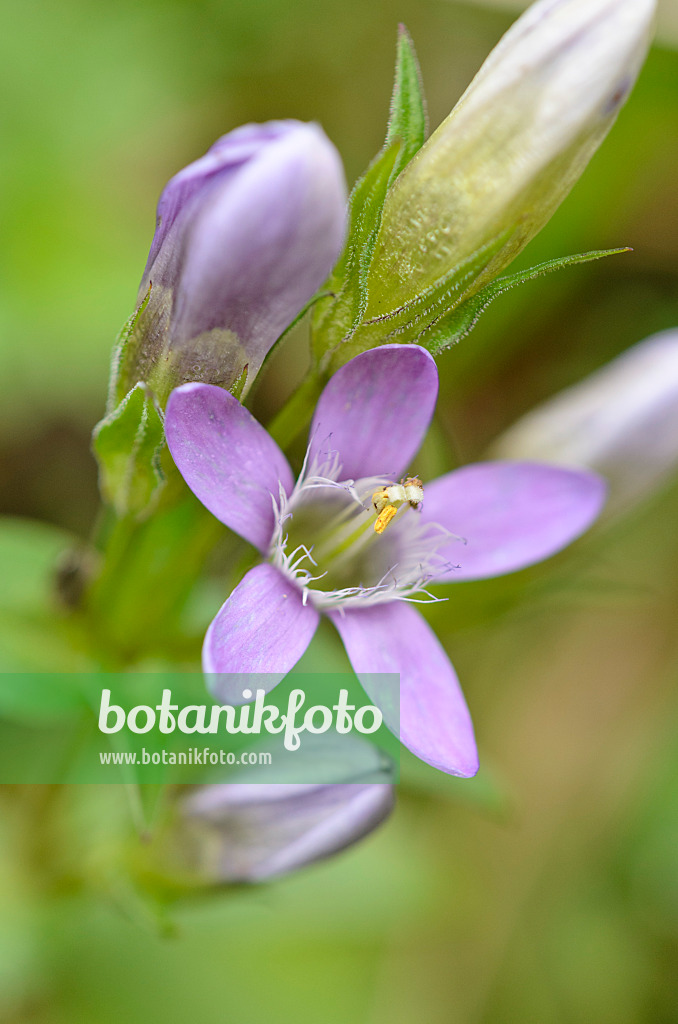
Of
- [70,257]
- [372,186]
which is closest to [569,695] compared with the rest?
[70,257]

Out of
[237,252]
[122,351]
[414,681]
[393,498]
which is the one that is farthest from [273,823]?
[237,252]

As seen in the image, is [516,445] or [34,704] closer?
[34,704]

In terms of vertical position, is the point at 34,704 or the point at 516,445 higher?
the point at 516,445

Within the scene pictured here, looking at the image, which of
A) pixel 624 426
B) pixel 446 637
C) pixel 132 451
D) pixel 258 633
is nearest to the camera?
pixel 258 633

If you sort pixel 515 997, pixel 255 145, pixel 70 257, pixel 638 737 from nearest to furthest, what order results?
pixel 255 145, pixel 70 257, pixel 515 997, pixel 638 737

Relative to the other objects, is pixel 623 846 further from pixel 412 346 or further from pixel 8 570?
pixel 412 346

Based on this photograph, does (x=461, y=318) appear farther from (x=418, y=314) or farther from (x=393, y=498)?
(x=393, y=498)

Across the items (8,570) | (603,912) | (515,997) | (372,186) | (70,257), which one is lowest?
(515,997)
